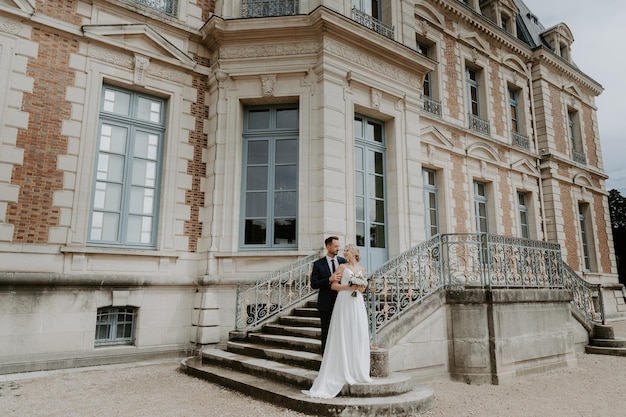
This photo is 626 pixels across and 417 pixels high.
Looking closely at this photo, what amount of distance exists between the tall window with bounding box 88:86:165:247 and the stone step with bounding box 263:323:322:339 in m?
2.63

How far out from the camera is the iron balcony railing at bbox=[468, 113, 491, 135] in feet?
39.7

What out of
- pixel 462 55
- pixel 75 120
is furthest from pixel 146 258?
pixel 462 55

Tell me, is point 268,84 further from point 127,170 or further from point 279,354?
point 279,354

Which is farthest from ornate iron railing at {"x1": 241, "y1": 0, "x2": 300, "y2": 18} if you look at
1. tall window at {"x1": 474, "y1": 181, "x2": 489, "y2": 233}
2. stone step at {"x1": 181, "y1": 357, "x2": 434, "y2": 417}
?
tall window at {"x1": 474, "y1": 181, "x2": 489, "y2": 233}

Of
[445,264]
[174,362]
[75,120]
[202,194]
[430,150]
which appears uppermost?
[430,150]

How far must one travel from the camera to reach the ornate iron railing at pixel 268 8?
26.9ft

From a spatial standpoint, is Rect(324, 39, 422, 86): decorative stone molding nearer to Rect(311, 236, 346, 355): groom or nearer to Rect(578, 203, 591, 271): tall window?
Rect(311, 236, 346, 355): groom

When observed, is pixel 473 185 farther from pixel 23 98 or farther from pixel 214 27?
pixel 23 98

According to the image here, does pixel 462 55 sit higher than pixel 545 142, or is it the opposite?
pixel 462 55

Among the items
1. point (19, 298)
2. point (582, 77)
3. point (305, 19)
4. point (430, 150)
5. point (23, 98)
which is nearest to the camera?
point (19, 298)

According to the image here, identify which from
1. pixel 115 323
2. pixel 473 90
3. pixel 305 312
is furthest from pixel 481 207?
pixel 115 323

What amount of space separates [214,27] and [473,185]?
789 cm

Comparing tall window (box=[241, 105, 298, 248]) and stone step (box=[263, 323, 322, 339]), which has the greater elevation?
tall window (box=[241, 105, 298, 248])

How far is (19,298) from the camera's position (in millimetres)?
5762
